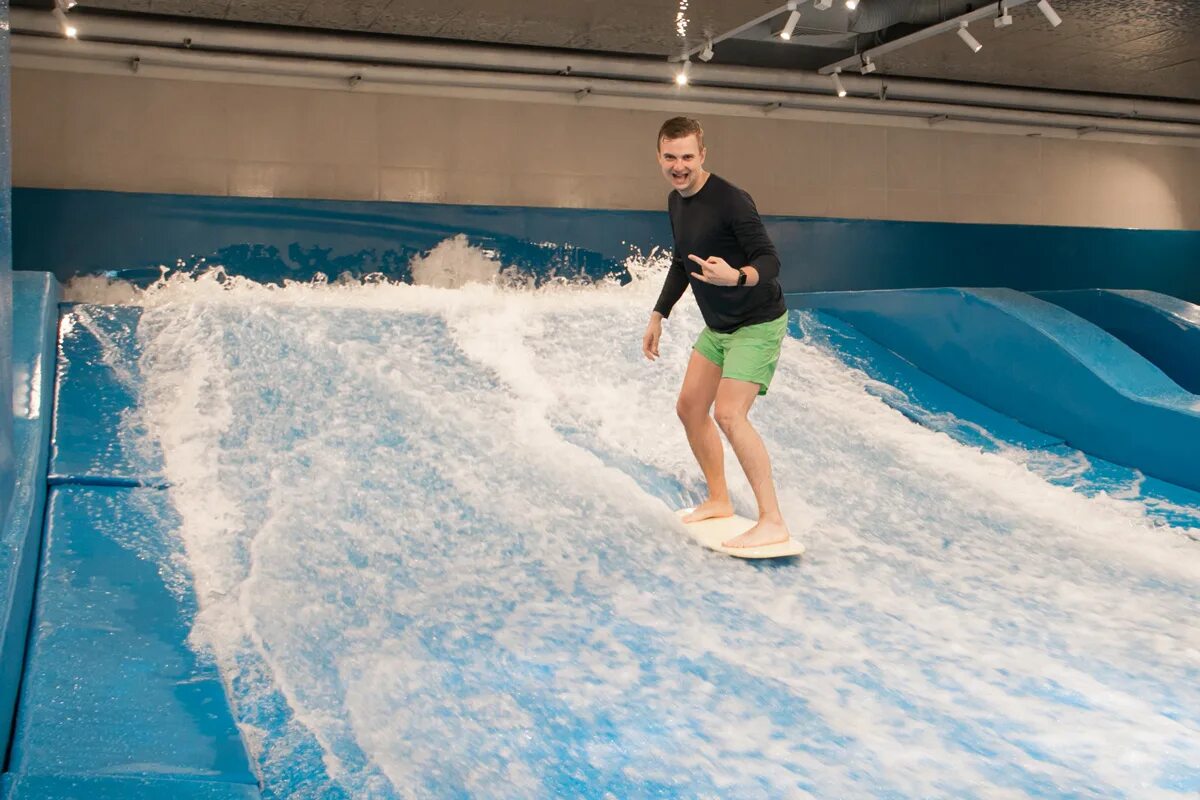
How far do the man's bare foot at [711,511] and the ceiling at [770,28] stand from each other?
143 inches

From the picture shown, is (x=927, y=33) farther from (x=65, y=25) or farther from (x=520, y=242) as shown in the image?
(x=65, y=25)

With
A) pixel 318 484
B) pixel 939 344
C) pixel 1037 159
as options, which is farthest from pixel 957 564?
pixel 1037 159

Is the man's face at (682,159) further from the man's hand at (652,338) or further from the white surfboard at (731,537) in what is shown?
the white surfboard at (731,537)

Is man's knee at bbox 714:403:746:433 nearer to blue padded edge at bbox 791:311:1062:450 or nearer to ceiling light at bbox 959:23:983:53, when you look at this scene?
blue padded edge at bbox 791:311:1062:450

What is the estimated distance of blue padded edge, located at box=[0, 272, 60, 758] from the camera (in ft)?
5.75

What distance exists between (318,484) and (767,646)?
1.33m

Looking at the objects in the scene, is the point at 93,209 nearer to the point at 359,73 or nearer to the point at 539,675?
the point at 359,73

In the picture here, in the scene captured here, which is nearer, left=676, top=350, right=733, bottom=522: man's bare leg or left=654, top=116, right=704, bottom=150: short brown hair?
left=654, top=116, right=704, bottom=150: short brown hair

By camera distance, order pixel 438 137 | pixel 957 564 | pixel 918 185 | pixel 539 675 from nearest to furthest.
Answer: pixel 539 675 → pixel 957 564 → pixel 438 137 → pixel 918 185

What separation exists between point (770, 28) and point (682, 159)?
389 centimetres

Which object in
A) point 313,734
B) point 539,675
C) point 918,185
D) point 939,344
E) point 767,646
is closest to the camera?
point 313,734

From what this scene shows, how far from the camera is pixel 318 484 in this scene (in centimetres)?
303

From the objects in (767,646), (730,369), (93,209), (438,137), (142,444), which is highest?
(438,137)

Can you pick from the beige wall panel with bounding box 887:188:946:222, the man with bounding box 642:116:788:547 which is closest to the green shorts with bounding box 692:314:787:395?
the man with bounding box 642:116:788:547
